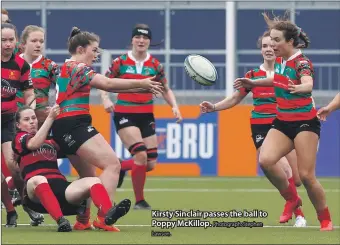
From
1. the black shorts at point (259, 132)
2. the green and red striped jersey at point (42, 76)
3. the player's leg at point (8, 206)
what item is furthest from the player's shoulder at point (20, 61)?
the black shorts at point (259, 132)

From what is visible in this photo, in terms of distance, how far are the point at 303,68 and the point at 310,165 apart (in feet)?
2.86

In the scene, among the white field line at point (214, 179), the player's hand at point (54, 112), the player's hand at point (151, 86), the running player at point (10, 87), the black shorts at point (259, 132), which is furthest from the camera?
the white field line at point (214, 179)

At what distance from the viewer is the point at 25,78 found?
12.2 metres

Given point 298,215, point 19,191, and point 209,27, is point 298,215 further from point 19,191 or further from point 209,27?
point 209,27

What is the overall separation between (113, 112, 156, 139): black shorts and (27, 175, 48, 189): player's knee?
3660 mm

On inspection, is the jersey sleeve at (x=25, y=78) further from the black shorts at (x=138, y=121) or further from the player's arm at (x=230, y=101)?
the black shorts at (x=138, y=121)

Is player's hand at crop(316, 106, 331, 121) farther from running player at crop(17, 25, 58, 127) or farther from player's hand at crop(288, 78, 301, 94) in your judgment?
running player at crop(17, 25, 58, 127)

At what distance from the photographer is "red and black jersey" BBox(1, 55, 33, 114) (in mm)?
12062

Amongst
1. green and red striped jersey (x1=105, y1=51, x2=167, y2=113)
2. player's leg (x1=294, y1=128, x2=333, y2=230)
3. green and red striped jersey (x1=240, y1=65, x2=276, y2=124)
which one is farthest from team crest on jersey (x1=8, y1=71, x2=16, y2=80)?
player's leg (x1=294, y1=128, x2=333, y2=230)

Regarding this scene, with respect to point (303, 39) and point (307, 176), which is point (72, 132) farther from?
point (303, 39)

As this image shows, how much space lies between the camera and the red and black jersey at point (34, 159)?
10992mm

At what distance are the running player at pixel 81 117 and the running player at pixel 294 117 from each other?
1414mm

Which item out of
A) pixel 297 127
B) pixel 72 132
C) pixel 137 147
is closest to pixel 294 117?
pixel 297 127

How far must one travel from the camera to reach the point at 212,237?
10375 mm
